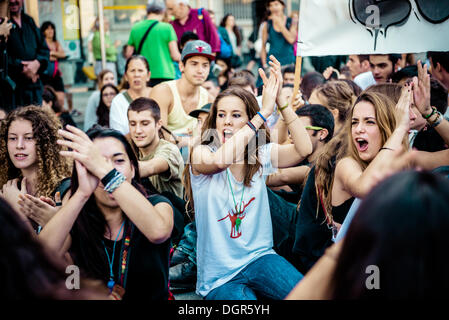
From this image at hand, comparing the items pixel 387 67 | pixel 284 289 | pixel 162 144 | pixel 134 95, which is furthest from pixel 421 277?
pixel 134 95

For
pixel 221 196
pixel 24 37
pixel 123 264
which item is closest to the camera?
pixel 123 264

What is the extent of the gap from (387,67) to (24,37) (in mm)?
4028

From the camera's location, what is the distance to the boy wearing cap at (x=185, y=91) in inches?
205

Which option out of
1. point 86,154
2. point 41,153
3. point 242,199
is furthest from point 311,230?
point 41,153

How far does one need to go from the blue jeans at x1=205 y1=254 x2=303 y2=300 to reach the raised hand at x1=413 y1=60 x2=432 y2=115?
1.31 meters

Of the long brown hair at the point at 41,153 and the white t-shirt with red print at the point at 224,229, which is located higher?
the long brown hair at the point at 41,153

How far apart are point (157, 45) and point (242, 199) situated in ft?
13.3

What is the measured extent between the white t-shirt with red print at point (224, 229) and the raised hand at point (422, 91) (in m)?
1.18

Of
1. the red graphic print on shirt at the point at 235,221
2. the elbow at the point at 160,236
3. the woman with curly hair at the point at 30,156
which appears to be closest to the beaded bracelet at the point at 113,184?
the elbow at the point at 160,236

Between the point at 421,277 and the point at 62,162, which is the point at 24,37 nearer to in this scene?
the point at 62,162

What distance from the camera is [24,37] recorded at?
5605 millimetres

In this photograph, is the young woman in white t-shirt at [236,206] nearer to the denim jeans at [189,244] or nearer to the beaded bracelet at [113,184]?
the denim jeans at [189,244]

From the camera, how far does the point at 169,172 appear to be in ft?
13.0

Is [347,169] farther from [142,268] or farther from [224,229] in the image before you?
[142,268]
